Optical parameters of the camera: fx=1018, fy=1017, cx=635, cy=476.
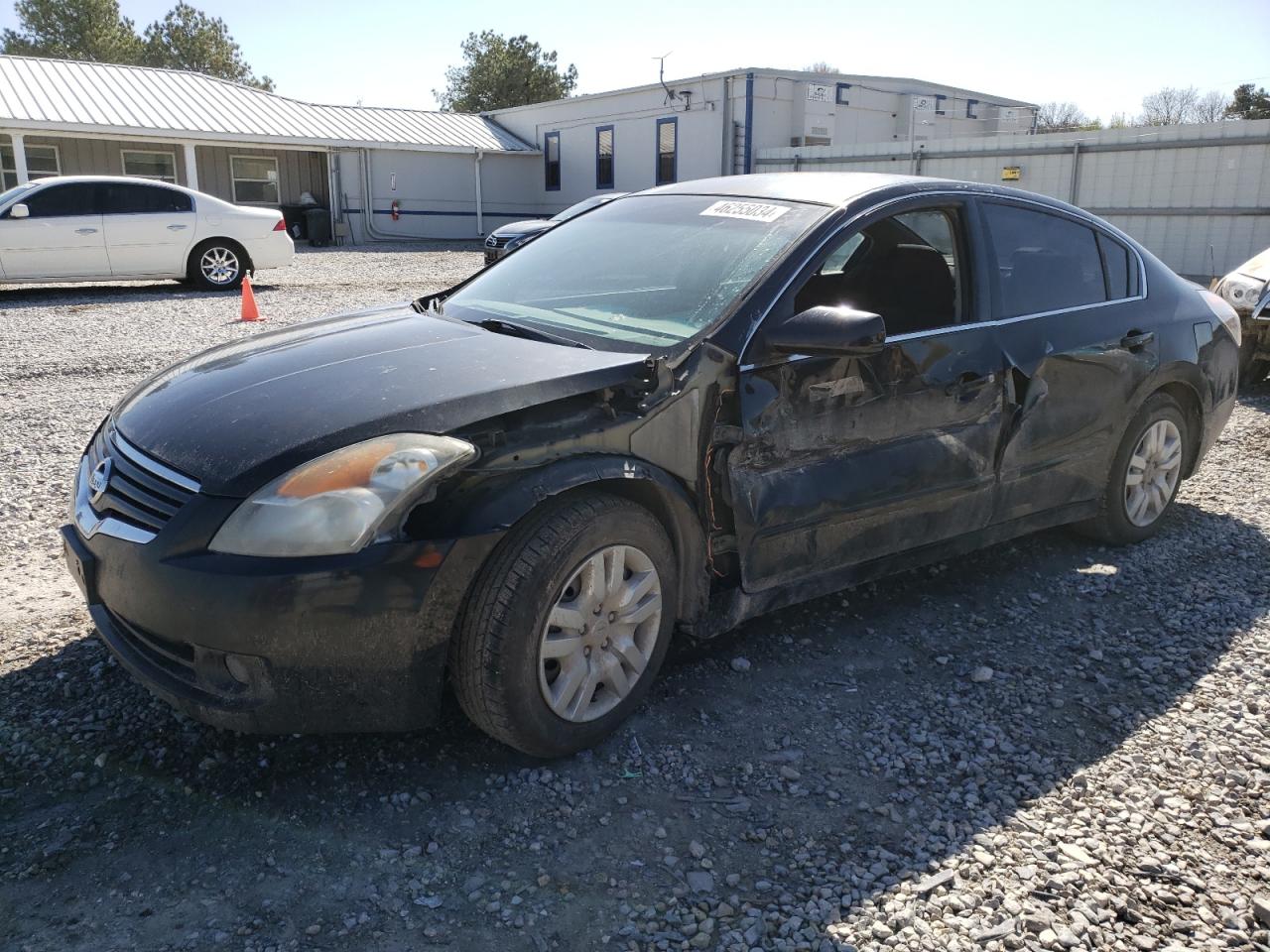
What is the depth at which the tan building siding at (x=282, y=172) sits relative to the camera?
2815 centimetres

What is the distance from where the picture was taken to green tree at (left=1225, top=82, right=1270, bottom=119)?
140 ft

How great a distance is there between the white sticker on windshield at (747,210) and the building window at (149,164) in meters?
27.1

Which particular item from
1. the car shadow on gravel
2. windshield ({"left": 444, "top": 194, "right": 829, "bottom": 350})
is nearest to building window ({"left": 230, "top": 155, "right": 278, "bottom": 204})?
windshield ({"left": 444, "top": 194, "right": 829, "bottom": 350})

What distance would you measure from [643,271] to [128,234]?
1246 cm

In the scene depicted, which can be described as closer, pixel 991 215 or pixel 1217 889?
pixel 1217 889

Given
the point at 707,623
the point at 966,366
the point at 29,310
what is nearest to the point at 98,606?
the point at 707,623

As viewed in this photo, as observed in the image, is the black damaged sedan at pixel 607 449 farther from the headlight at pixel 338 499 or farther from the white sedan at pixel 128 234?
the white sedan at pixel 128 234

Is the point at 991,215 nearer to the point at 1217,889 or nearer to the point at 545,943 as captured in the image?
the point at 1217,889

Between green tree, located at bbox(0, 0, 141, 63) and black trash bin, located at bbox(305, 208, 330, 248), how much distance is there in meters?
40.4

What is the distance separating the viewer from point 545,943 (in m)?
2.32

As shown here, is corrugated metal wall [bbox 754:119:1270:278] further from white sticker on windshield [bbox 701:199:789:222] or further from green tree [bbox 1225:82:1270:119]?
green tree [bbox 1225:82:1270:119]

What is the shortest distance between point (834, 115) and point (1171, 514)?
21.4 metres

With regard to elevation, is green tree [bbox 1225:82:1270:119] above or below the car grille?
above

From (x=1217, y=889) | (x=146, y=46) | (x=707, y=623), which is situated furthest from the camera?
(x=146, y=46)
